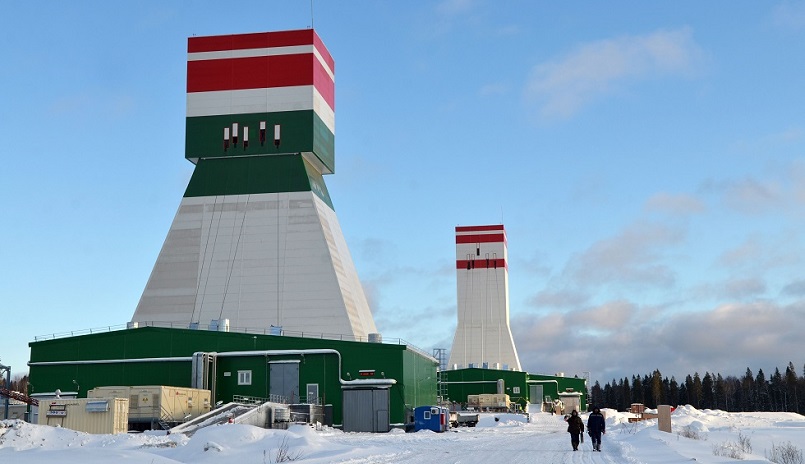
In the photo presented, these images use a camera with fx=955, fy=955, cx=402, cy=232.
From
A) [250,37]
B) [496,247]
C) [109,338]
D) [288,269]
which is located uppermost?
[250,37]

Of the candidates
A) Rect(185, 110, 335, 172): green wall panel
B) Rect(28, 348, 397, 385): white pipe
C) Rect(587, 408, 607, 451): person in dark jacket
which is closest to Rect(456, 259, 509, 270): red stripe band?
Rect(185, 110, 335, 172): green wall panel

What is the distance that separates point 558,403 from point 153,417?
6386 centimetres

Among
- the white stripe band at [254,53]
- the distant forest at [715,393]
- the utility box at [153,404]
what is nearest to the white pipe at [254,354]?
the utility box at [153,404]

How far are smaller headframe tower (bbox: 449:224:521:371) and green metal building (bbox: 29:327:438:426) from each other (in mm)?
51063

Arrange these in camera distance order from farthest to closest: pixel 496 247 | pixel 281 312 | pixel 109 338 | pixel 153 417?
1. pixel 496 247
2. pixel 281 312
3. pixel 109 338
4. pixel 153 417

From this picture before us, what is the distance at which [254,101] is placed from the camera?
6669 centimetres

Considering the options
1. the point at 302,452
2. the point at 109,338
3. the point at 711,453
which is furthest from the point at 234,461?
the point at 109,338

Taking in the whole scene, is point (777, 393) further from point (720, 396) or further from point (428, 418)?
point (428, 418)

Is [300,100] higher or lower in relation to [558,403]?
higher

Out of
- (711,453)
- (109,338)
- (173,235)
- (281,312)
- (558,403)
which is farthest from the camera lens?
(558,403)

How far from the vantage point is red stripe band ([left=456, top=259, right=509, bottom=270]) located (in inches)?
4460

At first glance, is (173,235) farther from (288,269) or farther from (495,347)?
(495,347)

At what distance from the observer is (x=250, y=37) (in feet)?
220

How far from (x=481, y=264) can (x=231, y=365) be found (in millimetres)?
64080
